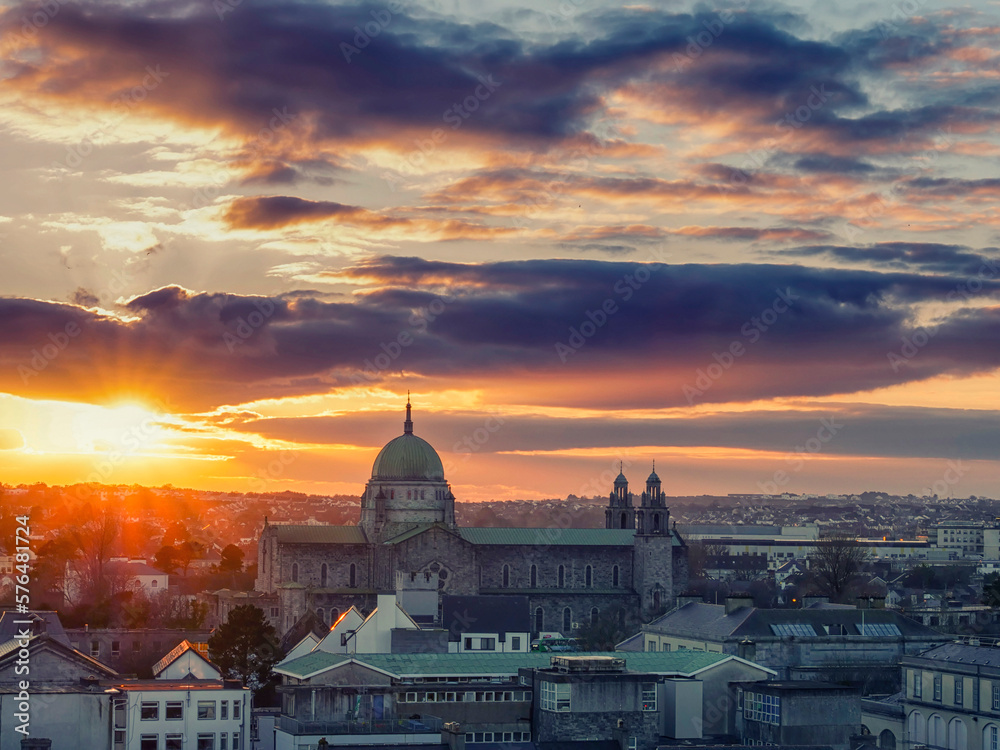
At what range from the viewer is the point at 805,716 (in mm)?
67375

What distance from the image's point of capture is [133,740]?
214ft

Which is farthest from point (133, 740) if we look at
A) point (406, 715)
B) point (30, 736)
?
point (406, 715)

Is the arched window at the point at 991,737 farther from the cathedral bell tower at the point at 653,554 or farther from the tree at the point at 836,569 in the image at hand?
the tree at the point at 836,569

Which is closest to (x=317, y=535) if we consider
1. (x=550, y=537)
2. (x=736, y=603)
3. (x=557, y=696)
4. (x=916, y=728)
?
(x=550, y=537)

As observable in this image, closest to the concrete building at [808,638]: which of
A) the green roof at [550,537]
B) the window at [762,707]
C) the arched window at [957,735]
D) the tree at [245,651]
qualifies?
the arched window at [957,735]

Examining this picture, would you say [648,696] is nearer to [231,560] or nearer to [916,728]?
[916,728]

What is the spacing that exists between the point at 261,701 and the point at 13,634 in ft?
47.3

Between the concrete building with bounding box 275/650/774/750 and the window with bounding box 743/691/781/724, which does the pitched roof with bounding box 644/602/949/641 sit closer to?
the concrete building with bounding box 275/650/774/750

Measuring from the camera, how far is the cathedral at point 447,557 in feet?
431

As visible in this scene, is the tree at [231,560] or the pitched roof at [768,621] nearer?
the pitched roof at [768,621]

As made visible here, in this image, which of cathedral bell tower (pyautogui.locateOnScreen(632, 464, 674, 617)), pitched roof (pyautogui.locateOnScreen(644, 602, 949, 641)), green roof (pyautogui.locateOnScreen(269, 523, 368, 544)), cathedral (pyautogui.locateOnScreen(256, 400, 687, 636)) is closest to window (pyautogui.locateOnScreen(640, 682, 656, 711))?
pitched roof (pyautogui.locateOnScreen(644, 602, 949, 641))

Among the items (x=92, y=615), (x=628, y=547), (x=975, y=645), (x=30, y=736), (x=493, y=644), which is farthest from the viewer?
(x=628, y=547)

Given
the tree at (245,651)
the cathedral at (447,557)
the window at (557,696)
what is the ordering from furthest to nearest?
the cathedral at (447,557)
the tree at (245,651)
the window at (557,696)

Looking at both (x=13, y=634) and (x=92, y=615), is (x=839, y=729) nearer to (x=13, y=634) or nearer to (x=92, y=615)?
(x=13, y=634)
